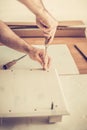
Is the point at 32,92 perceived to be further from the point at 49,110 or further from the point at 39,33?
the point at 39,33

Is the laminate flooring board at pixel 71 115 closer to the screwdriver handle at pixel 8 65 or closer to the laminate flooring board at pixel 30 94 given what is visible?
the laminate flooring board at pixel 30 94

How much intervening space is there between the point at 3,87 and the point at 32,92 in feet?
0.33

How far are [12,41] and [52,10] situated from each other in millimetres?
401

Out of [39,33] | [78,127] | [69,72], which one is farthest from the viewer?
[39,33]

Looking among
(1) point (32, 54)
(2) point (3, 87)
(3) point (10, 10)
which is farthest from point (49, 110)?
(3) point (10, 10)

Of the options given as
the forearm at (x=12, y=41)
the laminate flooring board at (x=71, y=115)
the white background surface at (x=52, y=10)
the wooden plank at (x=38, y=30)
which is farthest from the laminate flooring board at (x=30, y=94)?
the white background surface at (x=52, y=10)

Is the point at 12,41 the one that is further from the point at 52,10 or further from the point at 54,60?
the point at 52,10

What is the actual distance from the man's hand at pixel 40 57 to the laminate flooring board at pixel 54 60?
3 cm

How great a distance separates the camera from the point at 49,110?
0.82 metres

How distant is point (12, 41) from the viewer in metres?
1.14

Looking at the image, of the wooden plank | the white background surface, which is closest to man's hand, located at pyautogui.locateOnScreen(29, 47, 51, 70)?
the wooden plank

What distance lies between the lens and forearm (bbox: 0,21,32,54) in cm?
111

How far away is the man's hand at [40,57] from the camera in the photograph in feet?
3.48

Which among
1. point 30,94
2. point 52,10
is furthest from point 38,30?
point 30,94
